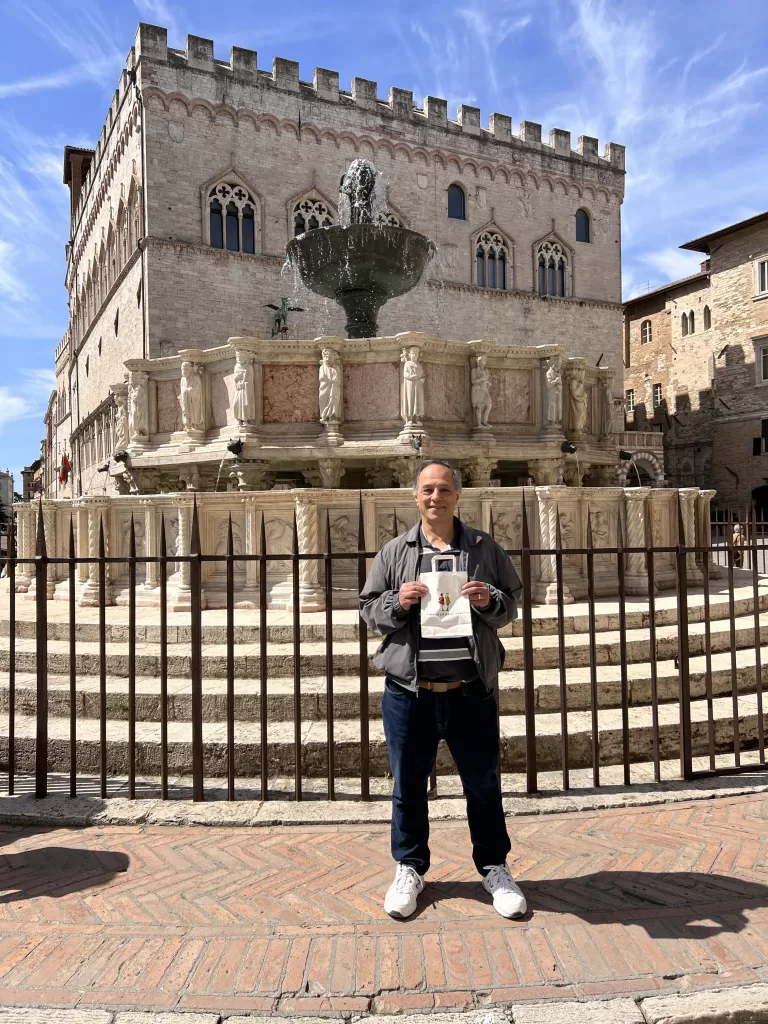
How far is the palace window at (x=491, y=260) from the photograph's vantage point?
102 ft

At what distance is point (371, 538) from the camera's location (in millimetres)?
7312

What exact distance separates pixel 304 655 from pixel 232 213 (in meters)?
24.6

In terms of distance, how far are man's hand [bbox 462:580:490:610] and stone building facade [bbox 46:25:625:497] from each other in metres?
22.4

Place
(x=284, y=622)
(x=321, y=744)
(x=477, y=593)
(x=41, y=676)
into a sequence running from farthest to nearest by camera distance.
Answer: (x=284, y=622)
(x=321, y=744)
(x=41, y=676)
(x=477, y=593)

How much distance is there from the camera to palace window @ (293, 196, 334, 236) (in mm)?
27500

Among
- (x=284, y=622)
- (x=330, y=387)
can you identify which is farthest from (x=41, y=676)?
(x=330, y=387)

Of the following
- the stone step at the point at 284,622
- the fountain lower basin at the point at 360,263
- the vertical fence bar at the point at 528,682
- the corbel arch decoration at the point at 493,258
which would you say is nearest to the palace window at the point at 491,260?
the corbel arch decoration at the point at 493,258

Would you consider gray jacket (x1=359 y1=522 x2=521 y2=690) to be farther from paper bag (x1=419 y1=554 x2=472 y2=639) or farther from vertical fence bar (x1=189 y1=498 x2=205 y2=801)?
vertical fence bar (x1=189 y1=498 x2=205 y2=801)

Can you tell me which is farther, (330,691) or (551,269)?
(551,269)

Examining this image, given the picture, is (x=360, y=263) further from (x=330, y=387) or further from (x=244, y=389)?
(x=244, y=389)

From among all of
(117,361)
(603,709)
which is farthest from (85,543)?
(117,361)

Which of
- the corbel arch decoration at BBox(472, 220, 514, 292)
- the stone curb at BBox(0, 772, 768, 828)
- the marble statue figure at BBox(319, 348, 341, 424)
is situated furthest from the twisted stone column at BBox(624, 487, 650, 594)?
the corbel arch decoration at BBox(472, 220, 514, 292)

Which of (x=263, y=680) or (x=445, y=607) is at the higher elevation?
(x=445, y=607)

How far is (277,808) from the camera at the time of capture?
14.6ft
